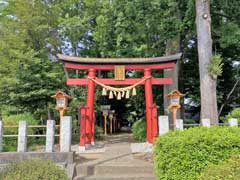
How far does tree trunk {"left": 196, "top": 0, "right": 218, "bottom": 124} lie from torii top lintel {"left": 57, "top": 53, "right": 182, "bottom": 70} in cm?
226

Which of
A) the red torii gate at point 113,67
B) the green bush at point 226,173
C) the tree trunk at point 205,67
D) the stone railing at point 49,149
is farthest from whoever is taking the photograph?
the red torii gate at point 113,67

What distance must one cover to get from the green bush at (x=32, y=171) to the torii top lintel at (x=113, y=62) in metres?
7.02

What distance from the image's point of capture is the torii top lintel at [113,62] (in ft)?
38.5

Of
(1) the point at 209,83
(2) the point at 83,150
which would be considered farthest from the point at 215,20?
(2) the point at 83,150

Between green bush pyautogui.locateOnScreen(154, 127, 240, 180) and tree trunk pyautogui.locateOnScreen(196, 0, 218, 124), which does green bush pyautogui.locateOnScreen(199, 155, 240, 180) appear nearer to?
green bush pyautogui.locateOnScreen(154, 127, 240, 180)

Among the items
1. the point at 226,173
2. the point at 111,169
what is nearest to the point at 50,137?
the point at 111,169

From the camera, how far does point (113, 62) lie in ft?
38.9

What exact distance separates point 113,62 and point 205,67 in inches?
156

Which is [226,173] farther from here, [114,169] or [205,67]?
[205,67]

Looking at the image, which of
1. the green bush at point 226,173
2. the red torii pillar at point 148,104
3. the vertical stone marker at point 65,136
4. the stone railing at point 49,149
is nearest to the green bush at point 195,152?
the green bush at point 226,173

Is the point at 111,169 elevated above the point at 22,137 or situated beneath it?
situated beneath

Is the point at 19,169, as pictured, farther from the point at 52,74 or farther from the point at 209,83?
the point at 52,74

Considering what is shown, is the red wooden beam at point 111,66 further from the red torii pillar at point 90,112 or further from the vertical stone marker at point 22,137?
the vertical stone marker at point 22,137

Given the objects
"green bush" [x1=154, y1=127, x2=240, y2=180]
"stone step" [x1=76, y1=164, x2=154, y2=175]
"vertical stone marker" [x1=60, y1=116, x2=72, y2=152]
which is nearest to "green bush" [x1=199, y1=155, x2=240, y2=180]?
"green bush" [x1=154, y1=127, x2=240, y2=180]
